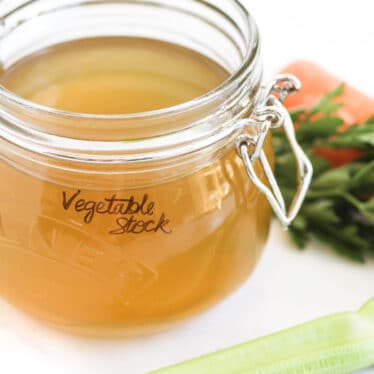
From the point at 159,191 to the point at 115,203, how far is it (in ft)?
0.16

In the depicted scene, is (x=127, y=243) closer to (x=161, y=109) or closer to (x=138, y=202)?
(x=138, y=202)

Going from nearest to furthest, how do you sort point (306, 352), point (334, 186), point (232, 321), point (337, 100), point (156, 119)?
point (156, 119)
point (306, 352)
point (232, 321)
point (334, 186)
point (337, 100)

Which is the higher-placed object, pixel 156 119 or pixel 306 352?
pixel 156 119

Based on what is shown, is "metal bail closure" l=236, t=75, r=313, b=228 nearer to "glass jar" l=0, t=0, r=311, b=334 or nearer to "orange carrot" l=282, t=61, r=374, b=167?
"glass jar" l=0, t=0, r=311, b=334

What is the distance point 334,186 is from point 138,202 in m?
0.44

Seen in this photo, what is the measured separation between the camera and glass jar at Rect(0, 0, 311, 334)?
2.84 ft

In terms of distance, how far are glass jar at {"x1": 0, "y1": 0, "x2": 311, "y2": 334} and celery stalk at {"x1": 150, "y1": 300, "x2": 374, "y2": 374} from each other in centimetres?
8

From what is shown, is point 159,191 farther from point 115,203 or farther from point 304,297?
point 304,297

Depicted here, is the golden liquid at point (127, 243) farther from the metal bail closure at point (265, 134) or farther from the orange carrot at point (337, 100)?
the orange carrot at point (337, 100)

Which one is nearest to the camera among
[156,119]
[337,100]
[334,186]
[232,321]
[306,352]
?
[156,119]

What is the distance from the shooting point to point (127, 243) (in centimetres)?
90

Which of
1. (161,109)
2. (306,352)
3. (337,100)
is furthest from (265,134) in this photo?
(337,100)

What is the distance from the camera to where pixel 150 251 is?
2.98ft

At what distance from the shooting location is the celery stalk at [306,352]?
938mm
